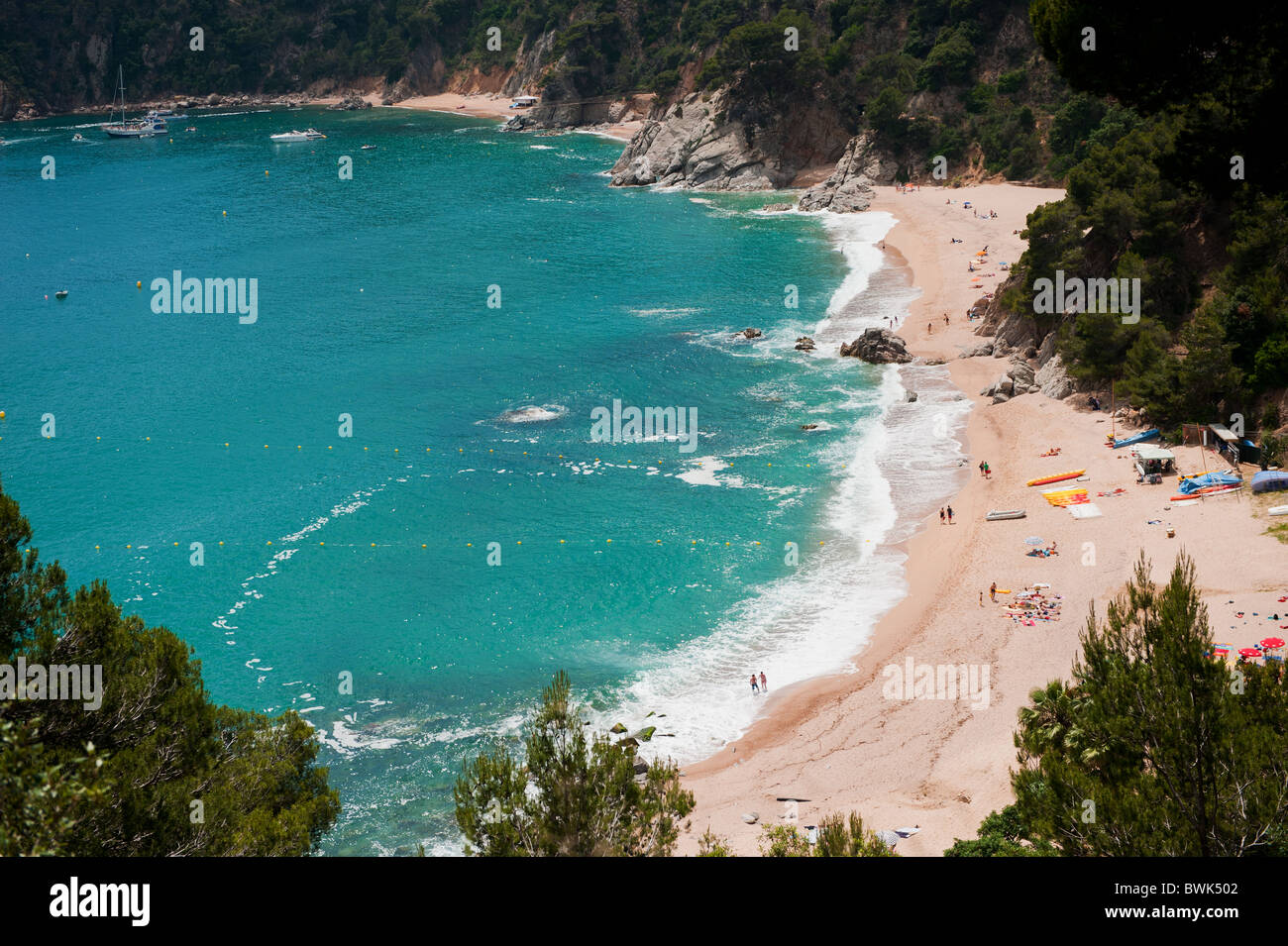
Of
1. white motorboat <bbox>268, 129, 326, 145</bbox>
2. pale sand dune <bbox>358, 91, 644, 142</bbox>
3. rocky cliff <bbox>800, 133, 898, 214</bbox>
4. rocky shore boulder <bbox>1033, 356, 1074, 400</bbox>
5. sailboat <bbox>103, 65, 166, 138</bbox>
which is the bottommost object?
rocky shore boulder <bbox>1033, 356, 1074, 400</bbox>

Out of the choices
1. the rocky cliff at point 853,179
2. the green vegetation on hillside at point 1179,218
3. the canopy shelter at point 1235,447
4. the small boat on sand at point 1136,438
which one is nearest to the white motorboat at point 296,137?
the rocky cliff at point 853,179

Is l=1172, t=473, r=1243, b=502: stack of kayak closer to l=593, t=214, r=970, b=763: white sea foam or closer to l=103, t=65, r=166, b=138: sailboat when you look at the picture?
l=593, t=214, r=970, b=763: white sea foam

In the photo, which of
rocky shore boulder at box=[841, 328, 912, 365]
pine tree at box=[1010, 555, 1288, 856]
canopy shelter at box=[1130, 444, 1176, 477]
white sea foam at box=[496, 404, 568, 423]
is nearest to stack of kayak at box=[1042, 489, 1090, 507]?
canopy shelter at box=[1130, 444, 1176, 477]

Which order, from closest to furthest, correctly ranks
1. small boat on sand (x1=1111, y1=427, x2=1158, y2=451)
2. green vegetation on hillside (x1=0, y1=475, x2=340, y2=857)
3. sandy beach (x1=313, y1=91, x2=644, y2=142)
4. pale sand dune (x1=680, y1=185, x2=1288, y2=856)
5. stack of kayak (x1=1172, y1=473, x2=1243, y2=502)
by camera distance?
1. green vegetation on hillside (x1=0, y1=475, x2=340, y2=857)
2. pale sand dune (x1=680, y1=185, x2=1288, y2=856)
3. stack of kayak (x1=1172, y1=473, x2=1243, y2=502)
4. small boat on sand (x1=1111, y1=427, x2=1158, y2=451)
5. sandy beach (x1=313, y1=91, x2=644, y2=142)

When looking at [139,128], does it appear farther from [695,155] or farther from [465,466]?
[465,466]
